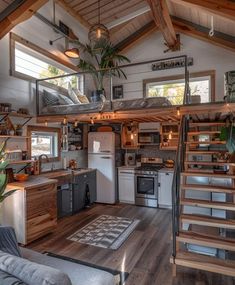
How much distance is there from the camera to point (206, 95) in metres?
5.59

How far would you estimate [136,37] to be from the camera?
6195 millimetres

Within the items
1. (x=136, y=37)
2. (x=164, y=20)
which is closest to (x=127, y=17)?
(x=136, y=37)

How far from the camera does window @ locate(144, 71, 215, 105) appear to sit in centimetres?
554

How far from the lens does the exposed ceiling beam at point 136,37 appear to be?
6031 millimetres

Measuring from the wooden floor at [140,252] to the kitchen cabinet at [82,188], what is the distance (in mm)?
299

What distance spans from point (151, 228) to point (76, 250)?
143cm

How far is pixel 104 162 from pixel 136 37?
144 inches

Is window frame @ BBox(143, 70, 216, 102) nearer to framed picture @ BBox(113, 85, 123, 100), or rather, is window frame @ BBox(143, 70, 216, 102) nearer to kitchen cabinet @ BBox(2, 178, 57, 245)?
framed picture @ BBox(113, 85, 123, 100)

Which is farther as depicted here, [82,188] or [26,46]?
[82,188]

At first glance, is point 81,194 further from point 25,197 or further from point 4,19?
point 4,19

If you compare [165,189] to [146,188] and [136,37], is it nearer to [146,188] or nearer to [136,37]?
[146,188]

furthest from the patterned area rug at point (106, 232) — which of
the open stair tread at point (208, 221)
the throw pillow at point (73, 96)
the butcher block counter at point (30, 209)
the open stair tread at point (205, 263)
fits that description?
the throw pillow at point (73, 96)

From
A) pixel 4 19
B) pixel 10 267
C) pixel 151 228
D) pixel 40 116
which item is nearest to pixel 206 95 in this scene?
pixel 151 228

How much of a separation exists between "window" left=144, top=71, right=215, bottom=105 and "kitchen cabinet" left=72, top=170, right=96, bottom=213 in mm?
2677
